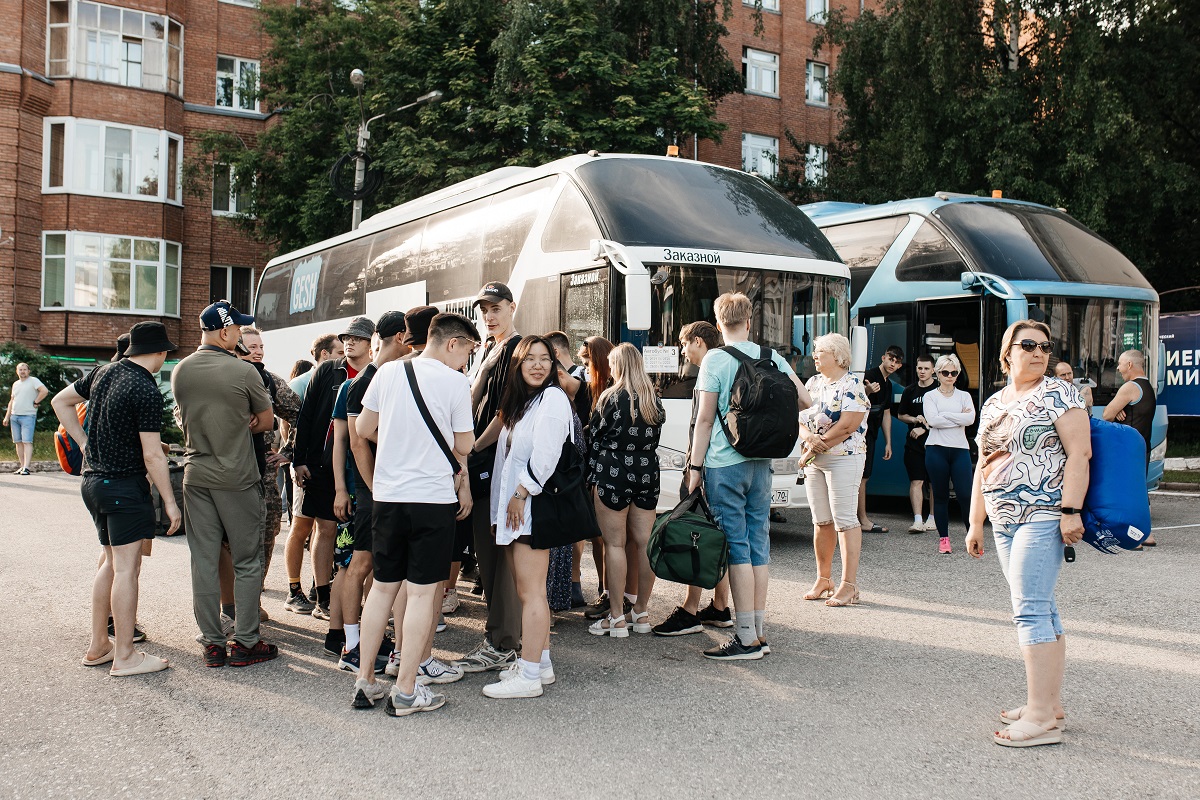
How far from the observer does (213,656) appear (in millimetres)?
A: 5430

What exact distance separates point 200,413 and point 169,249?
85.3 feet

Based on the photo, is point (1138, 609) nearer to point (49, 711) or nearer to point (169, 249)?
point (49, 711)

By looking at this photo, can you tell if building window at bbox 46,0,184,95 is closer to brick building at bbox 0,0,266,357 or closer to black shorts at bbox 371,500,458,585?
brick building at bbox 0,0,266,357

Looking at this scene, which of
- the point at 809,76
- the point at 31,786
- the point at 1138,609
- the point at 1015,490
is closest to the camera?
the point at 31,786

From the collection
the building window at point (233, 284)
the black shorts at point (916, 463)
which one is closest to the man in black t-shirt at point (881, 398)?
the black shorts at point (916, 463)

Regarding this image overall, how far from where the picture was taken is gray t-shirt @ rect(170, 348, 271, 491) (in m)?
5.38

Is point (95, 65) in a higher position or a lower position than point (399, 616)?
higher

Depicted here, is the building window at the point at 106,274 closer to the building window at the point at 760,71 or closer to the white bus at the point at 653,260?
the building window at the point at 760,71

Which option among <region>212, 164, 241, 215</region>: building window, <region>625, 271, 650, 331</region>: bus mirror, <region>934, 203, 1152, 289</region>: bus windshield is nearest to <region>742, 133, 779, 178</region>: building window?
<region>212, 164, 241, 215</region>: building window

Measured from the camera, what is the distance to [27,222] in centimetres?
2667

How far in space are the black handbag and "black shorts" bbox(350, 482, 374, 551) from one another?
969 mm

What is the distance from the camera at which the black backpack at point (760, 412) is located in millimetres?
5523

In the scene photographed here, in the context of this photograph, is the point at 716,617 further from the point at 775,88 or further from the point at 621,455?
the point at 775,88

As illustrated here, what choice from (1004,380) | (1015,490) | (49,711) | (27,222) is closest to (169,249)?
(27,222)
